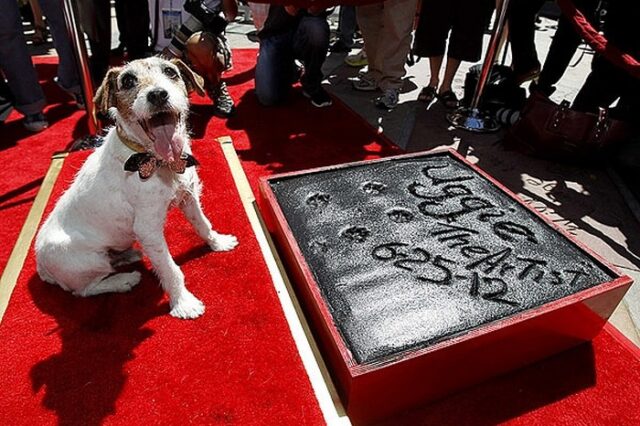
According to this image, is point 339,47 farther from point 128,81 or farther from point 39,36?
point 128,81

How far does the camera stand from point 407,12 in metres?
4.58

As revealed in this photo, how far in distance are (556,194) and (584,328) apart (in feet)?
5.89

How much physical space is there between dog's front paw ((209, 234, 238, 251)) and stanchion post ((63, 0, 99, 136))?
69.6 inches

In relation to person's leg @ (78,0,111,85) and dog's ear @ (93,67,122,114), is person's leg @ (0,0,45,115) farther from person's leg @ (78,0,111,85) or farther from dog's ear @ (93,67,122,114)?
dog's ear @ (93,67,122,114)

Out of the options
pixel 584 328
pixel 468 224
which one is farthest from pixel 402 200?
pixel 584 328

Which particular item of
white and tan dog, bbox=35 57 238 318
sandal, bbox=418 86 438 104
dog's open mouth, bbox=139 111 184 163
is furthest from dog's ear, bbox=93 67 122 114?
sandal, bbox=418 86 438 104

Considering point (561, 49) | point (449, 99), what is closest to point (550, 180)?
point (561, 49)

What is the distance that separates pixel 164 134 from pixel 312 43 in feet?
10.8

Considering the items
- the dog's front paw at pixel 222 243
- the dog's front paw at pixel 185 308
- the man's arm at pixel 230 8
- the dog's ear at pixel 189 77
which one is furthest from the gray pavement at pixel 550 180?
the dog's ear at pixel 189 77

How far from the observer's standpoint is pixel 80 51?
3514mm

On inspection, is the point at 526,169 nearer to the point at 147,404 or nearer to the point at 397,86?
the point at 397,86

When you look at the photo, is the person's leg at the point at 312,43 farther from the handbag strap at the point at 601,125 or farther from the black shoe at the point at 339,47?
the handbag strap at the point at 601,125

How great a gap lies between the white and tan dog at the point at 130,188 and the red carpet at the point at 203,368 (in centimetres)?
19

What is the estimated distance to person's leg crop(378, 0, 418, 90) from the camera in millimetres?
4566
